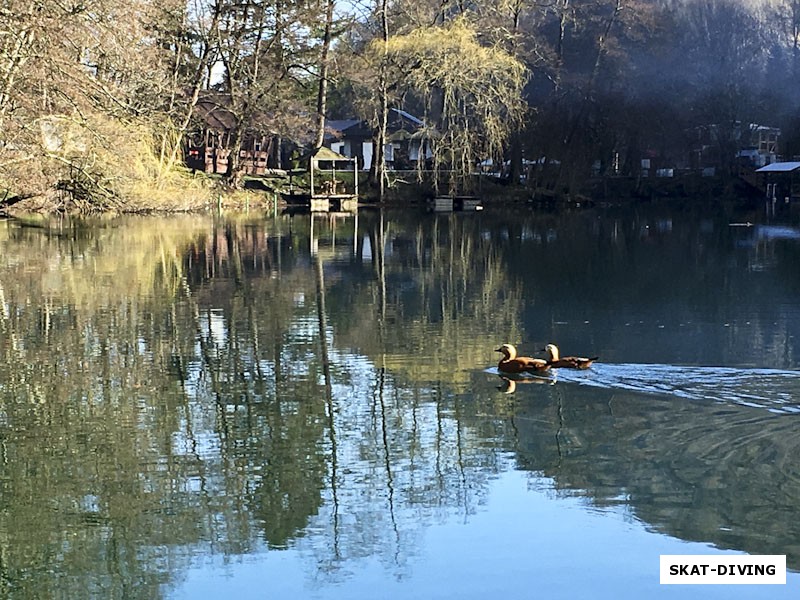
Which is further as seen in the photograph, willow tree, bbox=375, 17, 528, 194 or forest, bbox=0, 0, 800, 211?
willow tree, bbox=375, 17, 528, 194

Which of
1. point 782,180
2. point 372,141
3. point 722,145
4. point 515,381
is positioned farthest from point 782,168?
point 515,381

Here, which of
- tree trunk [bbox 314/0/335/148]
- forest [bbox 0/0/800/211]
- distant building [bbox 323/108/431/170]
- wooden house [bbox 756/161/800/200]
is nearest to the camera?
forest [bbox 0/0/800/211]

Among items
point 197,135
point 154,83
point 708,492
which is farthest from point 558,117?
point 708,492

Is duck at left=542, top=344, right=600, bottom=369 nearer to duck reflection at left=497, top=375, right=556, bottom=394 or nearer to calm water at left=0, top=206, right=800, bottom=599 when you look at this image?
calm water at left=0, top=206, right=800, bottom=599

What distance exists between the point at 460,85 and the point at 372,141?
47.6 ft

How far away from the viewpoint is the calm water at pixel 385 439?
6.68m

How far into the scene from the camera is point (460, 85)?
4728 centimetres

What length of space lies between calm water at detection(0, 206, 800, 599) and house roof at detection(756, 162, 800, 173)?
47729mm

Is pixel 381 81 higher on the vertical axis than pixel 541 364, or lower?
higher

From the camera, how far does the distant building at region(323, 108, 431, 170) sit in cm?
5618

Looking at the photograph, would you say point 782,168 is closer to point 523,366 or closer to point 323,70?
point 323,70

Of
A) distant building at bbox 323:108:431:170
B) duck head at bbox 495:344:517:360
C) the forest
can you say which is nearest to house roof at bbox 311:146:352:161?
the forest

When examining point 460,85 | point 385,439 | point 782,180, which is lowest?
point 385,439

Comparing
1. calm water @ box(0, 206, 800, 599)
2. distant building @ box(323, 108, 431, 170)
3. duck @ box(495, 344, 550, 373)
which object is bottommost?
calm water @ box(0, 206, 800, 599)
